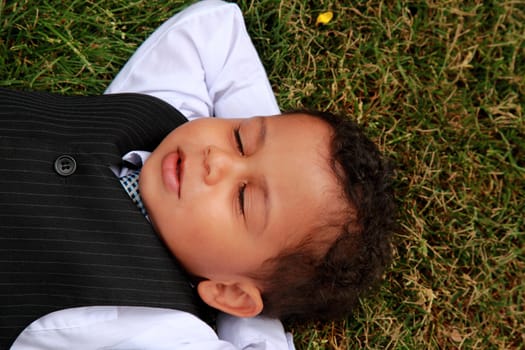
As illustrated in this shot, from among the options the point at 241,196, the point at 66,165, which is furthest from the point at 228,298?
the point at 66,165

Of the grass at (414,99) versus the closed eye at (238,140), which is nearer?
the closed eye at (238,140)

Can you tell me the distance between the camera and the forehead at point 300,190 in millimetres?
1657

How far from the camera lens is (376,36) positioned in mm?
2447

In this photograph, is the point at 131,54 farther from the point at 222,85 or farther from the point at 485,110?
the point at 485,110

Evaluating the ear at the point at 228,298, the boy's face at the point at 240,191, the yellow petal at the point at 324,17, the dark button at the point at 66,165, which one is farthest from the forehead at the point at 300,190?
the yellow petal at the point at 324,17

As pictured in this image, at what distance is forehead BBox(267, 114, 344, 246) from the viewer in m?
1.66

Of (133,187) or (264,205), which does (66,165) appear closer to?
(133,187)

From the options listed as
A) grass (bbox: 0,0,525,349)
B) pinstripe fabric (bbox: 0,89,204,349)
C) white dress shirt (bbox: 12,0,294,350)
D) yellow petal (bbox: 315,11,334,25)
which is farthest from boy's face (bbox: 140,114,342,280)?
yellow petal (bbox: 315,11,334,25)

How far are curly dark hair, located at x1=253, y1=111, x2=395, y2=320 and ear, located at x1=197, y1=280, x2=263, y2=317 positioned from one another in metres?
0.06

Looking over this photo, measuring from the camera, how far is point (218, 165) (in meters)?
1.67

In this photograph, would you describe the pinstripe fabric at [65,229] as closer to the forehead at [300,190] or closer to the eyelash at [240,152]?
the eyelash at [240,152]

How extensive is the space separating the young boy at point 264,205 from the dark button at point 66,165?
0.03 metres

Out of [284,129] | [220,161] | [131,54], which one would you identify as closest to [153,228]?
[220,161]

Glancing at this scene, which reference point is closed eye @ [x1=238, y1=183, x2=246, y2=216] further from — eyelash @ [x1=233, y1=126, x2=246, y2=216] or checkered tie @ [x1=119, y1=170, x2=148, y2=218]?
checkered tie @ [x1=119, y1=170, x2=148, y2=218]
